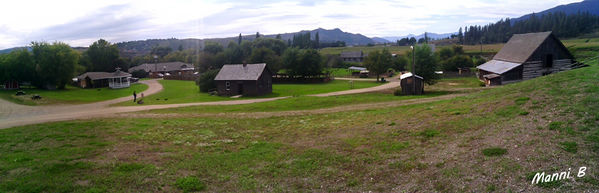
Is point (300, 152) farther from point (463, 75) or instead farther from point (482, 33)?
point (482, 33)

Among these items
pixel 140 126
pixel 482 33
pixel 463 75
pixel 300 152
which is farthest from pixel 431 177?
pixel 482 33

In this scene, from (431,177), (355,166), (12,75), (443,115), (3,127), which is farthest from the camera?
(12,75)

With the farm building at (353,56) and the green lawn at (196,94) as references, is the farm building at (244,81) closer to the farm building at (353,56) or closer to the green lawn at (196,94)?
the green lawn at (196,94)

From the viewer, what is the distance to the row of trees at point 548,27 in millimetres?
123156

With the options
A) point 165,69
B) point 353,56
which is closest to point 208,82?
point 165,69

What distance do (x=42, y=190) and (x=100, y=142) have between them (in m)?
5.79

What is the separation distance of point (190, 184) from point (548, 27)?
174 metres

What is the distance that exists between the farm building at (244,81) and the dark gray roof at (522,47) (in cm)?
3605

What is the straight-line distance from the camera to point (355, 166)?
35.3ft

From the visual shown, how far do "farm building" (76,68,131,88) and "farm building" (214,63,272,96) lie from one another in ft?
68.2

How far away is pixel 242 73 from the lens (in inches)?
2019

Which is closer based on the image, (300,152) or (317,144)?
(300,152)

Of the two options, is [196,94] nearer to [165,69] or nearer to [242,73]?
[242,73]

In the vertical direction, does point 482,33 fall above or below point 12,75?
above
